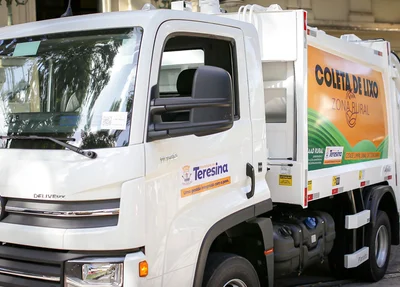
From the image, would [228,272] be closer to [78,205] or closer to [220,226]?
[220,226]

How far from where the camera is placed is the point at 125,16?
10.9 ft

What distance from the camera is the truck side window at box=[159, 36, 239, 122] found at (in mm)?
3743

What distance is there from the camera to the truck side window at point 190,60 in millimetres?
3743

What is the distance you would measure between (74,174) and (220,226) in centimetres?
109

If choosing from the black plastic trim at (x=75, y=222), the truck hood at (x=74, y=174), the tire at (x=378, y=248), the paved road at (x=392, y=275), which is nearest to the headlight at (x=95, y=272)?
the black plastic trim at (x=75, y=222)

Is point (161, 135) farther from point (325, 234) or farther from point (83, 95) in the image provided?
point (325, 234)

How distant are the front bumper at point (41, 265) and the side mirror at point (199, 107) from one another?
27.4 inches

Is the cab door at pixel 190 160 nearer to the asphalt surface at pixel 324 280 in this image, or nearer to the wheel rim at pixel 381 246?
the asphalt surface at pixel 324 280

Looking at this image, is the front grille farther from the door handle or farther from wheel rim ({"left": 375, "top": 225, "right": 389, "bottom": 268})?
wheel rim ({"left": 375, "top": 225, "right": 389, "bottom": 268})

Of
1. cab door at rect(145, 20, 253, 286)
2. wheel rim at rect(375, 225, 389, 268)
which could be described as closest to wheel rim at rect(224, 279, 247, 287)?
cab door at rect(145, 20, 253, 286)

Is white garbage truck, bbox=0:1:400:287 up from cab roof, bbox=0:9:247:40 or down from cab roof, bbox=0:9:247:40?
down

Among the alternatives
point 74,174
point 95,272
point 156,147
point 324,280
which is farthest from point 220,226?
point 324,280

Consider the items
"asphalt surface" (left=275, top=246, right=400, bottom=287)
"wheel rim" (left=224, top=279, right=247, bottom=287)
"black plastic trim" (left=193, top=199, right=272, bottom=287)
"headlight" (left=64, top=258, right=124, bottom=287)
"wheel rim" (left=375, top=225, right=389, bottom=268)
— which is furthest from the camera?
"wheel rim" (left=375, top=225, right=389, bottom=268)

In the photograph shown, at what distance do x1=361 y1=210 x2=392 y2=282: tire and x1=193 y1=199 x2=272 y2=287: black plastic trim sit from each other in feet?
7.91
